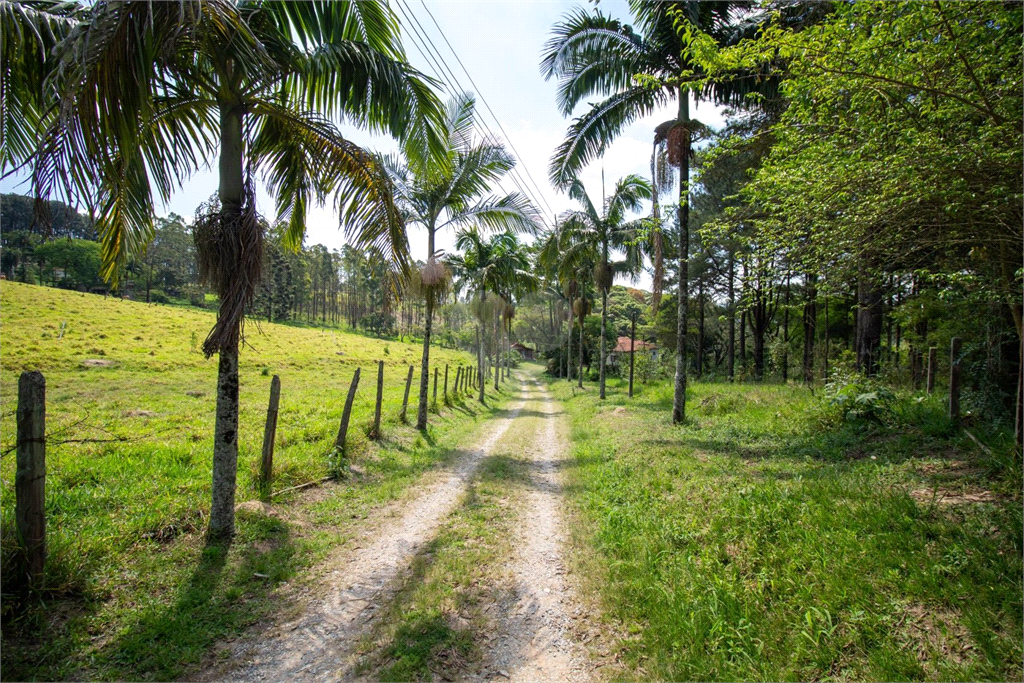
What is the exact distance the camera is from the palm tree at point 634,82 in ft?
35.9

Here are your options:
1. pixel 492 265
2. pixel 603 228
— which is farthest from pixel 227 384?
pixel 603 228

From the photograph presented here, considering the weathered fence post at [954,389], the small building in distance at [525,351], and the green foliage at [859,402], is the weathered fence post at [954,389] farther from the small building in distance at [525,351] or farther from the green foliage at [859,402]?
the small building in distance at [525,351]

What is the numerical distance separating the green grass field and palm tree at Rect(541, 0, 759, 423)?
615cm

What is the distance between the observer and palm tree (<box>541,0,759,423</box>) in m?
10.9

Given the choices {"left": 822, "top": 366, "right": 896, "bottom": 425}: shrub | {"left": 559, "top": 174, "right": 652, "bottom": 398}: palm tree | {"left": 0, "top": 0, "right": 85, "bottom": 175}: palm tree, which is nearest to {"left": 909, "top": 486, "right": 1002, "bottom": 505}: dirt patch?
{"left": 822, "top": 366, "right": 896, "bottom": 425}: shrub

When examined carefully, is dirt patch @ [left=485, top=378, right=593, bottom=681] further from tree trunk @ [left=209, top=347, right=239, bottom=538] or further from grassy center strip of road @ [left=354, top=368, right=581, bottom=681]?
tree trunk @ [left=209, top=347, right=239, bottom=538]

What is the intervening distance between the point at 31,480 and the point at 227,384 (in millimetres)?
1641

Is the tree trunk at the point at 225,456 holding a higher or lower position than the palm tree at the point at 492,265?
lower

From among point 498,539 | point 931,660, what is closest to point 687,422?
point 498,539

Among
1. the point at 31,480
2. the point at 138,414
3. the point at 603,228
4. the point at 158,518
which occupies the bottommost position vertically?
the point at 138,414

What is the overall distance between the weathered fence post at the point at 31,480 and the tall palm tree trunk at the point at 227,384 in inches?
52.4

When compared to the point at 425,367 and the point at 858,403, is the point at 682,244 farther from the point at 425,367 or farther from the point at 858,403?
the point at 425,367

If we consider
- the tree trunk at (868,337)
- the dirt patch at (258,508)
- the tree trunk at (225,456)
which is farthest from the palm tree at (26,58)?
the tree trunk at (868,337)

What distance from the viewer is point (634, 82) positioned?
464 inches
